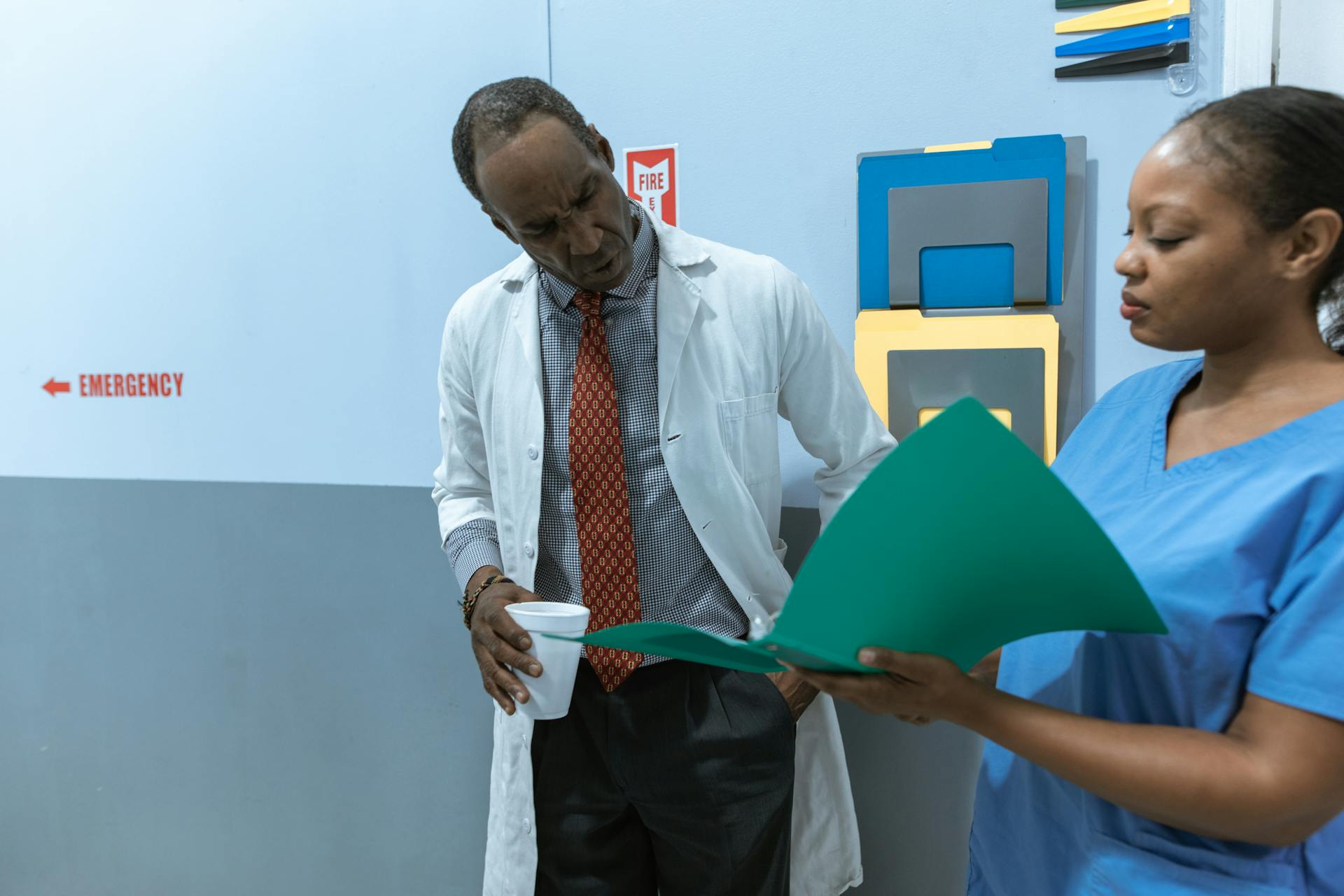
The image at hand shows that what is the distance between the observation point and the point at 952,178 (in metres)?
1.39

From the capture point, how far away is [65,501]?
2145 mm

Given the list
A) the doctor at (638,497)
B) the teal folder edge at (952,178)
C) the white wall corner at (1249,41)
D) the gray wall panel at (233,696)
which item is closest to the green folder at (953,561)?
the doctor at (638,497)

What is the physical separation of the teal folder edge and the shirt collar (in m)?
0.35

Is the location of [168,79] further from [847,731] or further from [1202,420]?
[1202,420]

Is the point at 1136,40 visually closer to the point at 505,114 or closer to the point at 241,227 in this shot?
the point at 505,114

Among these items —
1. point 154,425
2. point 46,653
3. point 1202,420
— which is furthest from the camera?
point 46,653

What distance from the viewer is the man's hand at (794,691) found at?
1268 millimetres

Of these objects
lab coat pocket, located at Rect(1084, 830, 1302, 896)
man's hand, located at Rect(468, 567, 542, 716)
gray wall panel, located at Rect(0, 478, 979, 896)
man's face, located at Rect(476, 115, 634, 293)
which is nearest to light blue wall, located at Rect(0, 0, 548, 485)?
gray wall panel, located at Rect(0, 478, 979, 896)

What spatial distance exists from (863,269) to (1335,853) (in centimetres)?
96

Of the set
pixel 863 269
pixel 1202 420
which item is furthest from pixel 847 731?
pixel 1202 420

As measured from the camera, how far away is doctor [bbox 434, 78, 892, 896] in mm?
1233

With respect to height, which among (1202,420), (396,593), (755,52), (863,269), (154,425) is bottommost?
(396,593)

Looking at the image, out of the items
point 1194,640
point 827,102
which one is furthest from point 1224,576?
point 827,102

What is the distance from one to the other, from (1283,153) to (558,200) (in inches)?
28.6
